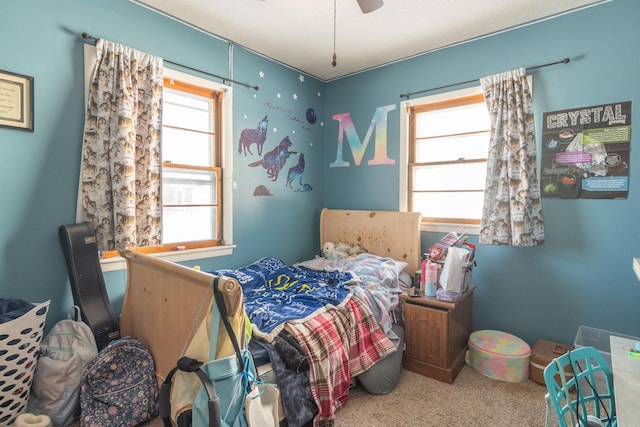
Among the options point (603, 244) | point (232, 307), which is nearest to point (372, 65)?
point (603, 244)

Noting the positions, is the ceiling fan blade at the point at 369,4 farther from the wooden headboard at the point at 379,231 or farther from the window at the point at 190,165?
the wooden headboard at the point at 379,231

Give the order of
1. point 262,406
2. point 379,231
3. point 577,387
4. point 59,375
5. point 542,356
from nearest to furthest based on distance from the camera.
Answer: point 577,387 < point 262,406 < point 59,375 < point 542,356 < point 379,231

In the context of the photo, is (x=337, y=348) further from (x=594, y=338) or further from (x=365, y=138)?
(x=365, y=138)

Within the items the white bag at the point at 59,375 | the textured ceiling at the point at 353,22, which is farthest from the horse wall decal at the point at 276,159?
the white bag at the point at 59,375

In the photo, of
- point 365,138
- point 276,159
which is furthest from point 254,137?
point 365,138

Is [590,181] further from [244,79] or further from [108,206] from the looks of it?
[108,206]

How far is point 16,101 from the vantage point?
1908 mm

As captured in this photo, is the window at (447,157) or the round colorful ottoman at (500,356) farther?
the window at (447,157)

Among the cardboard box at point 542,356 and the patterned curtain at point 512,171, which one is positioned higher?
the patterned curtain at point 512,171

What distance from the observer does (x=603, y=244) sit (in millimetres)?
2348

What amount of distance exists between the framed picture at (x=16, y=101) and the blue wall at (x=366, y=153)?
4 centimetres

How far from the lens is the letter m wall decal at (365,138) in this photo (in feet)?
11.2

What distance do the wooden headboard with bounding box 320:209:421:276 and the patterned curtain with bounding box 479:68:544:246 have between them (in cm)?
64

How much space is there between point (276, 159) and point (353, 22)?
56.1 inches
